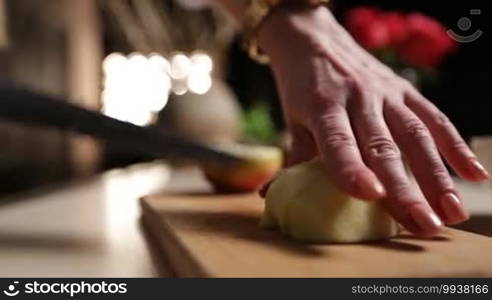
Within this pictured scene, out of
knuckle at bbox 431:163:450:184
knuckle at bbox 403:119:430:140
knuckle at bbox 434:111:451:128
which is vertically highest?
knuckle at bbox 434:111:451:128

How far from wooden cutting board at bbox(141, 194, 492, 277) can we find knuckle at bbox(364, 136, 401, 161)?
0.07 m

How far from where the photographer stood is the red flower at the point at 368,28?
141 centimetres

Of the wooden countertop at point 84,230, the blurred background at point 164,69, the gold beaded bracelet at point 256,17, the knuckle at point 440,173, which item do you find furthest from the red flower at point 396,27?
the knuckle at point 440,173

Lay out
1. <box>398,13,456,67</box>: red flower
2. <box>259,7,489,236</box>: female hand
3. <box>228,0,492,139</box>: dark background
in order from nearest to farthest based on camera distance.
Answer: <box>259,7,489,236</box>: female hand
<box>228,0,492,139</box>: dark background
<box>398,13,456,67</box>: red flower

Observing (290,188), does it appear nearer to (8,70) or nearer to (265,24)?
(265,24)

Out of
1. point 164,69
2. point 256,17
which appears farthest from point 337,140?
point 164,69

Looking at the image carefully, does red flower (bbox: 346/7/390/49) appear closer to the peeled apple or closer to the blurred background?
the blurred background

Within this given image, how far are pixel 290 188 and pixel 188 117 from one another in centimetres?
98

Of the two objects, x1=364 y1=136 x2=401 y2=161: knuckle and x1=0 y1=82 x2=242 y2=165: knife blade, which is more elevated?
x1=0 y1=82 x2=242 y2=165: knife blade

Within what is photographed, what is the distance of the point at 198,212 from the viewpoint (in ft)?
2.61

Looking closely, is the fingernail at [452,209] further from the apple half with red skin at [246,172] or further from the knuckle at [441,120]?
the apple half with red skin at [246,172]

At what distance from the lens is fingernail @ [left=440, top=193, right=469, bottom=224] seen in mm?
610

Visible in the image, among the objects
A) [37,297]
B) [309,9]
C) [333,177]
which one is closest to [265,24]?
[309,9]

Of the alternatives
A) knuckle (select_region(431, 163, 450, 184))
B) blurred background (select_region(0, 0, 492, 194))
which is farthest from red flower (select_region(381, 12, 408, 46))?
knuckle (select_region(431, 163, 450, 184))
